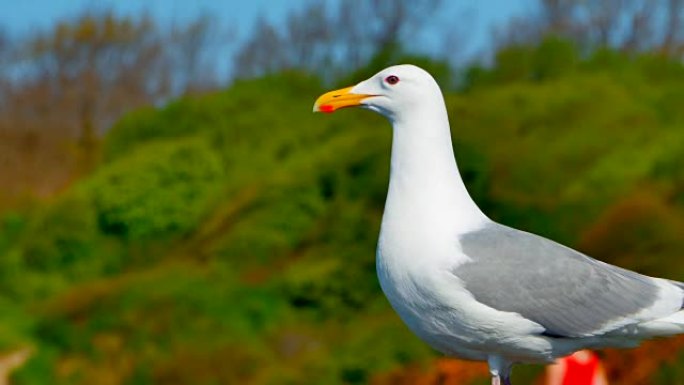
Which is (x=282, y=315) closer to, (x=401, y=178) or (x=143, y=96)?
(x=401, y=178)

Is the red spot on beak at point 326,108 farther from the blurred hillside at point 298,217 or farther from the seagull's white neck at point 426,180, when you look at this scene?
the blurred hillside at point 298,217

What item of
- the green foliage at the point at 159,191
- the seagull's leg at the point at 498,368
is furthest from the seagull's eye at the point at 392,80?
the green foliage at the point at 159,191

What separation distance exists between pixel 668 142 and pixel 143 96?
36.4ft

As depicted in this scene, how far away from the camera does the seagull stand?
2.63 metres

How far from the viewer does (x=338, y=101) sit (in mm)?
2818

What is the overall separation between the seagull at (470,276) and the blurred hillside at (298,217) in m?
2.53

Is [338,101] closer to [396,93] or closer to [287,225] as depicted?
[396,93]

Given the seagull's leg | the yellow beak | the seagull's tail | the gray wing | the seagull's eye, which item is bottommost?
the seagull's leg

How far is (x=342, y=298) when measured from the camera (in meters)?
7.62

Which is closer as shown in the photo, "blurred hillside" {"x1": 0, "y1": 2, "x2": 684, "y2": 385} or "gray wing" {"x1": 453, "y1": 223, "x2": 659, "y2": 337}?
"gray wing" {"x1": 453, "y1": 223, "x2": 659, "y2": 337}

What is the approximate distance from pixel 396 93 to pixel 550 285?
19.5 inches

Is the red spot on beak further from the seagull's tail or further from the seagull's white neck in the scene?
the seagull's tail

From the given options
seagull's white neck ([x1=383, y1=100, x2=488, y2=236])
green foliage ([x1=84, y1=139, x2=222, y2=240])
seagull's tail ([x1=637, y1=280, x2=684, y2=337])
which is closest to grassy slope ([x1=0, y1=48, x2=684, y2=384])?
green foliage ([x1=84, y1=139, x2=222, y2=240])

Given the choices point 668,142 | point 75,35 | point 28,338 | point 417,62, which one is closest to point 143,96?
point 75,35
